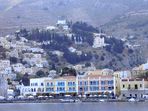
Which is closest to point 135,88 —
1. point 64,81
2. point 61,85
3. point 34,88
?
point 64,81

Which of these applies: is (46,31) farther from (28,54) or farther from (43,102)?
(43,102)

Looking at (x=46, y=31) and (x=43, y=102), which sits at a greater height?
(x=46, y=31)

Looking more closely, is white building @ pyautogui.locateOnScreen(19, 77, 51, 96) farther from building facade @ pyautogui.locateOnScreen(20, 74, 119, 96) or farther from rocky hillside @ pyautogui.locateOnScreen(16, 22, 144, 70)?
rocky hillside @ pyautogui.locateOnScreen(16, 22, 144, 70)

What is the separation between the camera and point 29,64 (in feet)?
566

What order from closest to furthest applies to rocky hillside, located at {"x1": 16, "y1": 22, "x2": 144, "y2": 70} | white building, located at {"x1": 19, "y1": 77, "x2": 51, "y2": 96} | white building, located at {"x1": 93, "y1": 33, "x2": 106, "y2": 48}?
white building, located at {"x1": 19, "y1": 77, "x2": 51, "y2": 96}
rocky hillside, located at {"x1": 16, "y1": 22, "x2": 144, "y2": 70}
white building, located at {"x1": 93, "y1": 33, "x2": 106, "y2": 48}

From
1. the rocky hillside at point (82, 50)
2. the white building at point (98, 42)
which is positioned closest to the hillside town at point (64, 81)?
the rocky hillside at point (82, 50)

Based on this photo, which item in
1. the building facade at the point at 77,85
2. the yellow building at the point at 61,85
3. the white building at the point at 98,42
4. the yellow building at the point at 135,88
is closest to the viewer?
the yellow building at the point at 135,88

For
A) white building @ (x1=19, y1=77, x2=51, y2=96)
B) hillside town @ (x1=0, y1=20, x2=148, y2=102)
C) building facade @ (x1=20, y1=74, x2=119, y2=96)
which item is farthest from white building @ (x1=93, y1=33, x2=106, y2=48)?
building facade @ (x1=20, y1=74, x2=119, y2=96)

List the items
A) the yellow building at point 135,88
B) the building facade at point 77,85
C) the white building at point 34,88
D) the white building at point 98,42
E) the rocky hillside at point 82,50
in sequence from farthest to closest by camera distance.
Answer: the white building at point 98,42 < the rocky hillside at point 82,50 < the white building at point 34,88 < the building facade at point 77,85 < the yellow building at point 135,88


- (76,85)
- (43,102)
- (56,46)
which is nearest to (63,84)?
(76,85)

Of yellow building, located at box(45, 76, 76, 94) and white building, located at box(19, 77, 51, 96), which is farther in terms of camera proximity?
white building, located at box(19, 77, 51, 96)

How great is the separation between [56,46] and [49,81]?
50366mm

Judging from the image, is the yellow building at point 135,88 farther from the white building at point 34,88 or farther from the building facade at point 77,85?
the white building at point 34,88

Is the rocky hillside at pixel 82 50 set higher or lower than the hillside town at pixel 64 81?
higher
